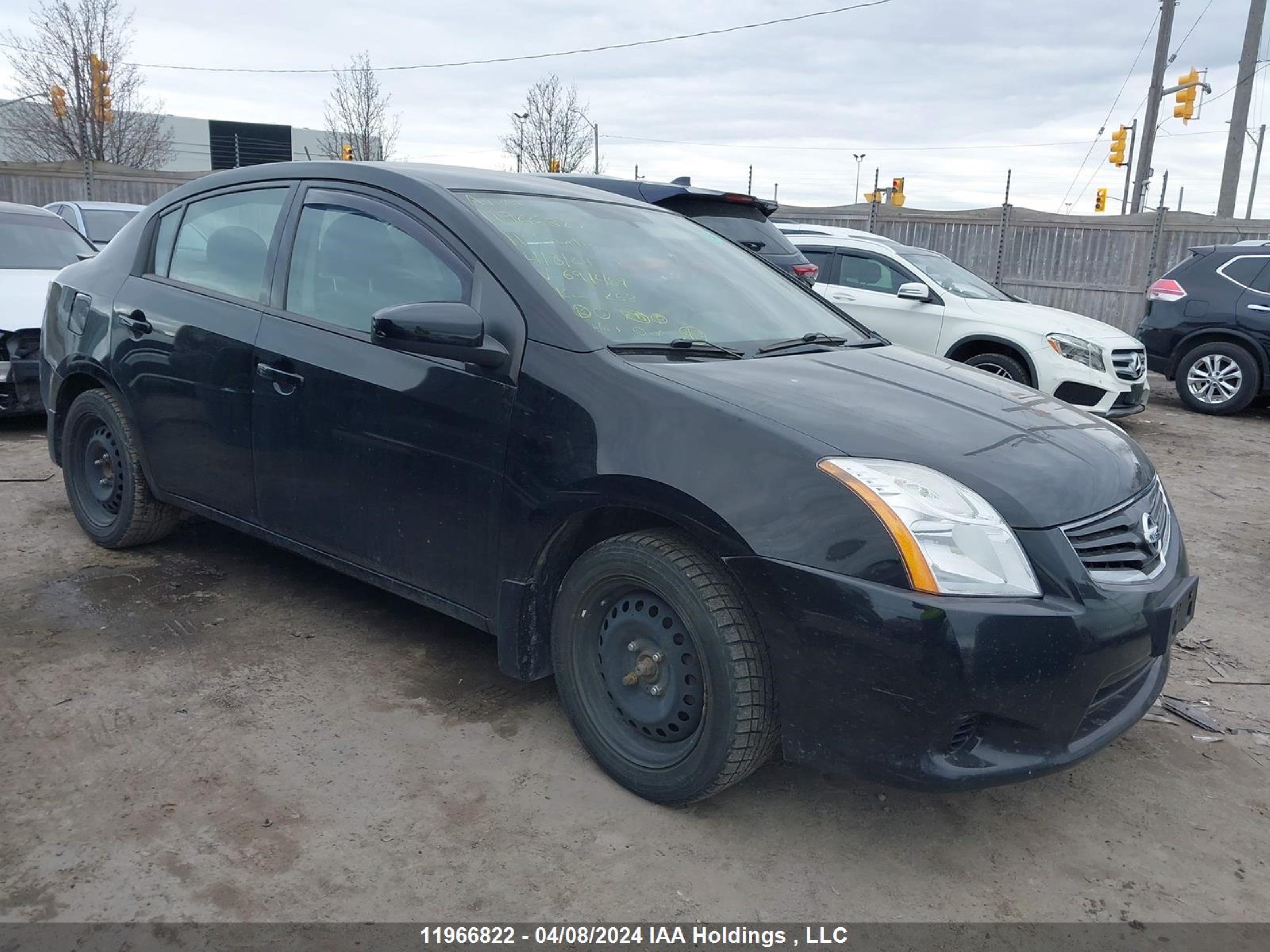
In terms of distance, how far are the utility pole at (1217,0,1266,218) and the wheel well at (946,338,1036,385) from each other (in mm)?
11738

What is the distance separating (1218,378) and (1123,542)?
9295mm

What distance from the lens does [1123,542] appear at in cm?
266

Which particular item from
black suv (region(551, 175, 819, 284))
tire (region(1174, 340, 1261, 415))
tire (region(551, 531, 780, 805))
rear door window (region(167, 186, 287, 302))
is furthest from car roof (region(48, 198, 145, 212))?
tire (region(1174, 340, 1261, 415))

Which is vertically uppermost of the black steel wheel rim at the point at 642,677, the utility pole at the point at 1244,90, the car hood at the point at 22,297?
the utility pole at the point at 1244,90

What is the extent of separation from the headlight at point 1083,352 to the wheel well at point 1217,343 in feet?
9.25

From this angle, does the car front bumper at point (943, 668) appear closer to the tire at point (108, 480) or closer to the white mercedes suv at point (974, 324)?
the tire at point (108, 480)

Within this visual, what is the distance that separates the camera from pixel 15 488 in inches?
226

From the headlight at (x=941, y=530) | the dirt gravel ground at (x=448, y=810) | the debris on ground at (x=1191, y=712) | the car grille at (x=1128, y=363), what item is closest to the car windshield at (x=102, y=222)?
the dirt gravel ground at (x=448, y=810)

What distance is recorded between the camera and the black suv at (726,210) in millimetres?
7539

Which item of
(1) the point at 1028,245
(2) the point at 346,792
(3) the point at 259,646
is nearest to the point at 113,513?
(3) the point at 259,646

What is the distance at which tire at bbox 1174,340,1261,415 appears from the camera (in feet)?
33.9

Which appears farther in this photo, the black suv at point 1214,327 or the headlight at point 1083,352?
the black suv at point 1214,327

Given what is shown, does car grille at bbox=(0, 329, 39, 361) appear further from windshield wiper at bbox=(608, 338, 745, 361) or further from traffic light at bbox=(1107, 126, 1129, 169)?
traffic light at bbox=(1107, 126, 1129, 169)
